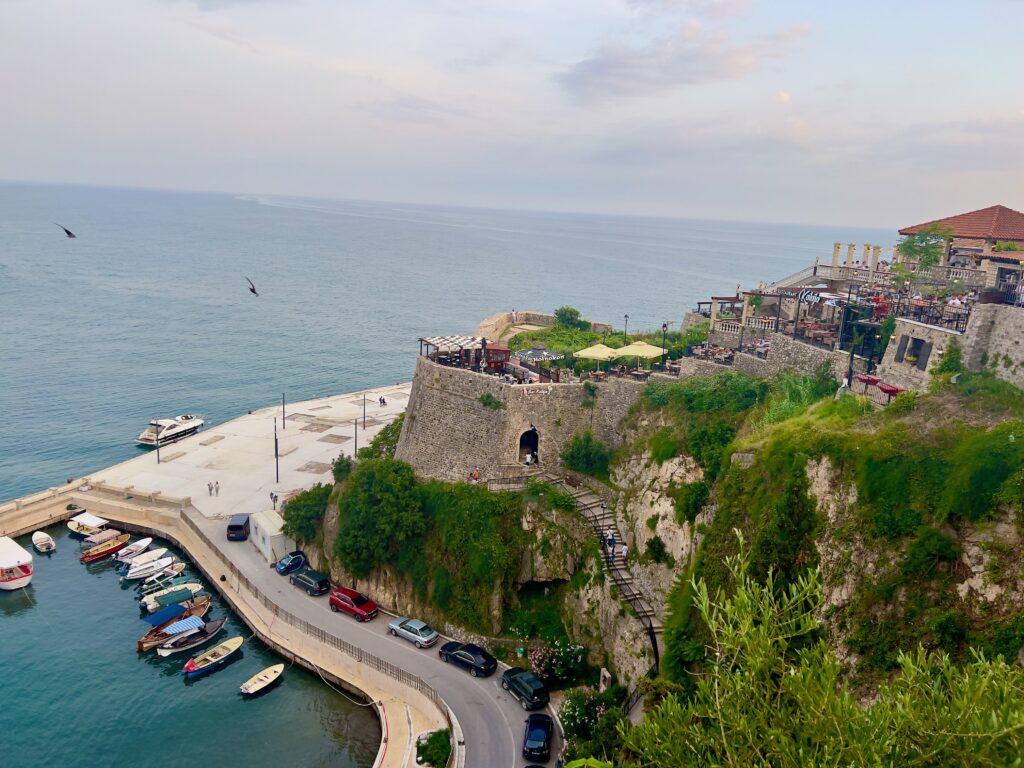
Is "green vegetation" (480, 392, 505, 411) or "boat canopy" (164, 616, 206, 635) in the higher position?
"green vegetation" (480, 392, 505, 411)

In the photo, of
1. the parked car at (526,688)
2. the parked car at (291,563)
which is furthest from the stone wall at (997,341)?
the parked car at (291,563)

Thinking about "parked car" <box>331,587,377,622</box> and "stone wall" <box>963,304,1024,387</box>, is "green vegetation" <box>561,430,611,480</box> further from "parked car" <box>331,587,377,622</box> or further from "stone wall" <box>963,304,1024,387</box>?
"stone wall" <box>963,304,1024,387</box>

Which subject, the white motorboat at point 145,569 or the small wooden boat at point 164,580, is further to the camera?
the white motorboat at point 145,569

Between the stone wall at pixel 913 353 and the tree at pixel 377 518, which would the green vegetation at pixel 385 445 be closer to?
the tree at pixel 377 518

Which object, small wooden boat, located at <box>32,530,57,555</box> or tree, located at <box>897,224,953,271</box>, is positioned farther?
small wooden boat, located at <box>32,530,57,555</box>

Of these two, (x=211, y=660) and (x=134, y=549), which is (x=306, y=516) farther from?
(x=134, y=549)

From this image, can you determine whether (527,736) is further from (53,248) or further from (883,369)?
(53,248)

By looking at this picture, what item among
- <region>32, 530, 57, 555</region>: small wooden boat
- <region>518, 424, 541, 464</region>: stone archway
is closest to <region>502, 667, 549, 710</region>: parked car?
<region>518, 424, 541, 464</region>: stone archway

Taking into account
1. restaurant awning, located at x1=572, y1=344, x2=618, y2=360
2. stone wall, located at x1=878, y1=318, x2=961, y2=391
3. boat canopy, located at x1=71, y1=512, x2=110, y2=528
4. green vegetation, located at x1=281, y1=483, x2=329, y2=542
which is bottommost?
boat canopy, located at x1=71, y1=512, x2=110, y2=528
